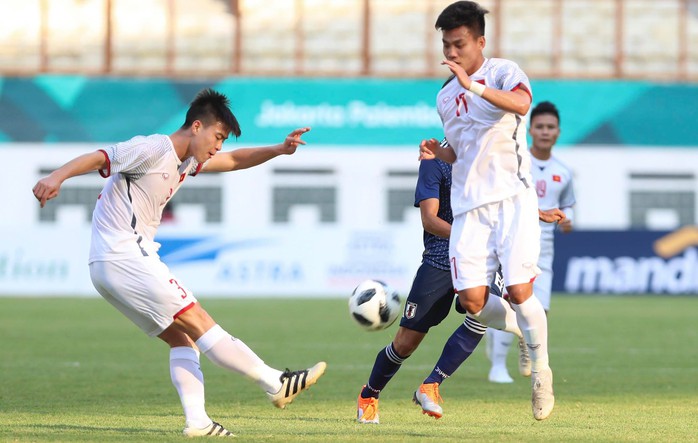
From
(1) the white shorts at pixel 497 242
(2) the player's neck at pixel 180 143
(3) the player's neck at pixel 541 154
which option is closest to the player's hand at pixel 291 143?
(2) the player's neck at pixel 180 143

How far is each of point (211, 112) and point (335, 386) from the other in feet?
12.7

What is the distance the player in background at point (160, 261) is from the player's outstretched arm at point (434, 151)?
3.33 ft

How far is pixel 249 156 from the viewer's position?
24.6 feet

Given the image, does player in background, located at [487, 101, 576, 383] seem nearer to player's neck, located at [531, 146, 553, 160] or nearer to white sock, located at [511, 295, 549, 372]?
player's neck, located at [531, 146, 553, 160]

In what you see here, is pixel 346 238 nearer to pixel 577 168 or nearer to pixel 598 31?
pixel 577 168

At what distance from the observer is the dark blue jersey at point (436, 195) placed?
7903mm

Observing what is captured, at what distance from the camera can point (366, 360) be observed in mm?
12500

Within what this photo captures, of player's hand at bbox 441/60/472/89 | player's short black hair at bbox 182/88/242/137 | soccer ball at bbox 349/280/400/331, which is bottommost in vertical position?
soccer ball at bbox 349/280/400/331

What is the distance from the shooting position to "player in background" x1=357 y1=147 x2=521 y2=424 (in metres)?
7.77

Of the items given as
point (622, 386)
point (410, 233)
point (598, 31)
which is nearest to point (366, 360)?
point (622, 386)

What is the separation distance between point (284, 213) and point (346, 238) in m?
6.53

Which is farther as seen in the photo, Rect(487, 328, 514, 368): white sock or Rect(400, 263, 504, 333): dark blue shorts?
Rect(487, 328, 514, 368): white sock

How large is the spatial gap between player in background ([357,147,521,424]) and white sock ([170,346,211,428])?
1248 mm

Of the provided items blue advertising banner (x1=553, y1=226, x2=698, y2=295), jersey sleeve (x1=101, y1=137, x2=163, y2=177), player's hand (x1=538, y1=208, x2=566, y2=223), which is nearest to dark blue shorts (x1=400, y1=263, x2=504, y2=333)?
player's hand (x1=538, y1=208, x2=566, y2=223)
